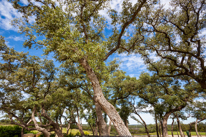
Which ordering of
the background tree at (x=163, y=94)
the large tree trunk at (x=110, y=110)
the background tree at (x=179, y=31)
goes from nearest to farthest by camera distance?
the large tree trunk at (x=110, y=110), the background tree at (x=179, y=31), the background tree at (x=163, y=94)

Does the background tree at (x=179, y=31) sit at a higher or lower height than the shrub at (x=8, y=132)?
higher

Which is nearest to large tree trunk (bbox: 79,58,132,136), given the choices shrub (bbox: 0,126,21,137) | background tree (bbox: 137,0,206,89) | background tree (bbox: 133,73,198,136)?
background tree (bbox: 137,0,206,89)

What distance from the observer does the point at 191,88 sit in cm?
1251

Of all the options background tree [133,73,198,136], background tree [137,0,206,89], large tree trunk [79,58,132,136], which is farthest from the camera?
background tree [133,73,198,136]

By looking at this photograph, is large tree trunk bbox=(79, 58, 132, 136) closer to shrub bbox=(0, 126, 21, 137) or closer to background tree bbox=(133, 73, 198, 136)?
background tree bbox=(133, 73, 198, 136)

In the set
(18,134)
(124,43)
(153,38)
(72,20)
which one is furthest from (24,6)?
(18,134)

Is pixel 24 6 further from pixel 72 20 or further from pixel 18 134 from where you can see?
pixel 18 134

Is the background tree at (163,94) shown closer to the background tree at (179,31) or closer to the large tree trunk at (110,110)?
the background tree at (179,31)

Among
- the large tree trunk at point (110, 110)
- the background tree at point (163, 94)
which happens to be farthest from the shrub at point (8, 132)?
the background tree at point (163, 94)

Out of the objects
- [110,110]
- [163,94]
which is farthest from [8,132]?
[163,94]

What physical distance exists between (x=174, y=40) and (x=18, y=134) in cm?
2417

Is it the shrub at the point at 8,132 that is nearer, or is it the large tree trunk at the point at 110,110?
the large tree trunk at the point at 110,110

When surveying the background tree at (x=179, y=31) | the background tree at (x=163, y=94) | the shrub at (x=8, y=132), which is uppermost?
the background tree at (x=179, y=31)

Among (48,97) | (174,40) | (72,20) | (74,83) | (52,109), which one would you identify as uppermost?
(72,20)
